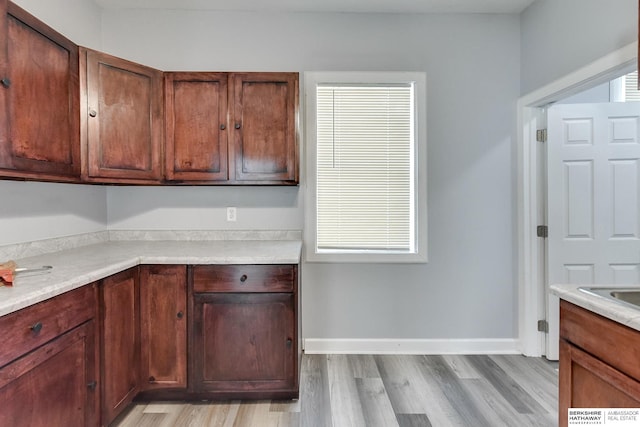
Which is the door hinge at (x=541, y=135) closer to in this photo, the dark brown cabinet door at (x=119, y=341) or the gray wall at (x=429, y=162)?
the gray wall at (x=429, y=162)

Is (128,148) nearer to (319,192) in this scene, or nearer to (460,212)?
(319,192)

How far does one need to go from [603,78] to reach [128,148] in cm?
297

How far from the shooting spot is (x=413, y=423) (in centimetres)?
197

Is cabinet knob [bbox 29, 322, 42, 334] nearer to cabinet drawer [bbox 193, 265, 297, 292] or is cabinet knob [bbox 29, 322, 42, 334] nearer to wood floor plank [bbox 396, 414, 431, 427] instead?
cabinet drawer [bbox 193, 265, 297, 292]

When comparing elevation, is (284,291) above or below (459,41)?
below

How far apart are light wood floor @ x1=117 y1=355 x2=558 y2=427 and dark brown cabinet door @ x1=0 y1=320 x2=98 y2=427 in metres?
0.48

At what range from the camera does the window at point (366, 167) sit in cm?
280

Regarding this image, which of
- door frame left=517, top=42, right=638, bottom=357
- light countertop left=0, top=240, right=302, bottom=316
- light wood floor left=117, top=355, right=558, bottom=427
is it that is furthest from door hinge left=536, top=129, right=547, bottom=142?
light countertop left=0, top=240, right=302, bottom=316

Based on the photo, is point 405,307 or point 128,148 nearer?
point 128,148

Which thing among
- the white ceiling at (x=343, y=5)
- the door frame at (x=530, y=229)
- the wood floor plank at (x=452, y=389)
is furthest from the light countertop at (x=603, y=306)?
the white ceiling at (x=343, y=5)

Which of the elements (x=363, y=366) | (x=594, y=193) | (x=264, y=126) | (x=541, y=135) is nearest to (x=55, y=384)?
(x=264, y=126)

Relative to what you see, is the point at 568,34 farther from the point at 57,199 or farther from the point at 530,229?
the point at 57,199

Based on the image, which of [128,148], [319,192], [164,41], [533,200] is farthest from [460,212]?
[164,41]

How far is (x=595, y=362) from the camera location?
4.02 ft
